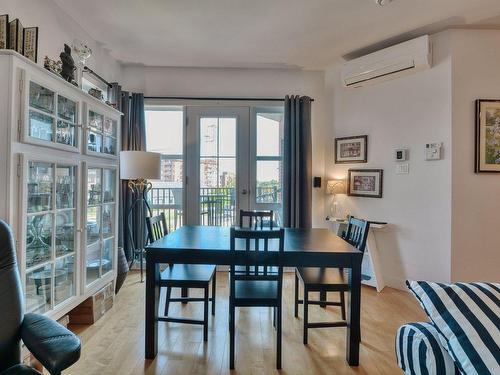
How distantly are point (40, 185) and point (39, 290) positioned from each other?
69 cm

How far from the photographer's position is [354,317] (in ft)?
6.65

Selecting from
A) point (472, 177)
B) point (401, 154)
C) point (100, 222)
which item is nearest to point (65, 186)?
point (100, 222)

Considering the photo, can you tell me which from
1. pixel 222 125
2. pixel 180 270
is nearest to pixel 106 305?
pixel 180 270

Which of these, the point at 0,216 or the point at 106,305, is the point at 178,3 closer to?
the point at 0,216

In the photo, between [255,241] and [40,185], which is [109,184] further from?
[255,241]

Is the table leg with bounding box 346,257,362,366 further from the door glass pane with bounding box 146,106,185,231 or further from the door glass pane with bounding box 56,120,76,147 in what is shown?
the door glass pane with bounding box 146,106,185,231

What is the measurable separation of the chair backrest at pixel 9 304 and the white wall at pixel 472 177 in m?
3.52

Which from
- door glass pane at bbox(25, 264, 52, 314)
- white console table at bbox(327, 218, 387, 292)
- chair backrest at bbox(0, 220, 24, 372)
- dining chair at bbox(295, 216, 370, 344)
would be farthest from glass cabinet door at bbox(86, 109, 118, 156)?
white console table at bbox(327, 218, 387, 292)

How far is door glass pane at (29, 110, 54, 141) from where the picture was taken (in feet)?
5.91

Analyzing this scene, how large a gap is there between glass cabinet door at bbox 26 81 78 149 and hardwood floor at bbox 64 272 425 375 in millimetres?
1478

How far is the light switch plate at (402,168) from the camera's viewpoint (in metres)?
3.38

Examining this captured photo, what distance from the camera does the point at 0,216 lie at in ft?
5.20

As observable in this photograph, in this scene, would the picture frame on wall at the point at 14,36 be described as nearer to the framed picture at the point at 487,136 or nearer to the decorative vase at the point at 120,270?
the decorative vase at the point at 120,270

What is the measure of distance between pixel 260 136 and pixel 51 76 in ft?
8.72
